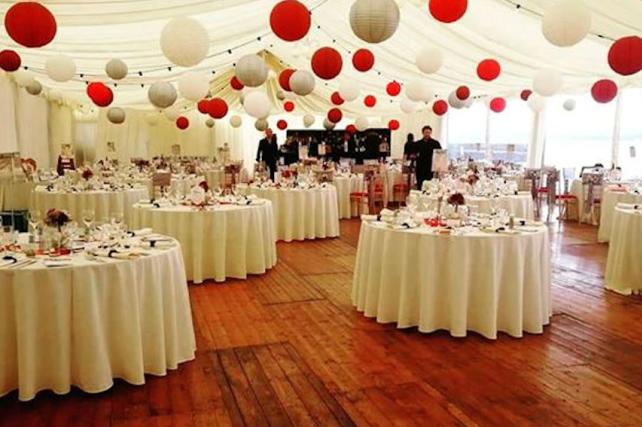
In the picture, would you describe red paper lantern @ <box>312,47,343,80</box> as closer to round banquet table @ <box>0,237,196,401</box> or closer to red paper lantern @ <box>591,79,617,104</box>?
round banquet table @ <box>0,237,196,401</box>

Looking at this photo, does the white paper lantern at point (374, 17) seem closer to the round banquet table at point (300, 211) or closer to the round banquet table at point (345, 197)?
the round banquet table at point (300, 211)

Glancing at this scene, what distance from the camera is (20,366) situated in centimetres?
363

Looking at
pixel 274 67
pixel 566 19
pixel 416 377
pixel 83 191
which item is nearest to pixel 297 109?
pixel 274 67

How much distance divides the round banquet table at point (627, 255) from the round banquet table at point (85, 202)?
6501 mm

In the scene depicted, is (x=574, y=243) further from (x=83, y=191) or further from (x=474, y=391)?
(x=83, y=191)

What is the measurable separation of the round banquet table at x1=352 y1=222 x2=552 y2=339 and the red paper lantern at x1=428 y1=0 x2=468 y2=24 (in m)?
1.77

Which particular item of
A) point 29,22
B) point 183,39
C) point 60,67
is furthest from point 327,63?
point 60,67

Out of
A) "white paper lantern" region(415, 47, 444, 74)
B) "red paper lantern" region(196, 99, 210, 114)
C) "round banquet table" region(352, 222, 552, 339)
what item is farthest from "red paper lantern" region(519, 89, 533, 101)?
"round banquet table" region(352, 222, 552, 339)

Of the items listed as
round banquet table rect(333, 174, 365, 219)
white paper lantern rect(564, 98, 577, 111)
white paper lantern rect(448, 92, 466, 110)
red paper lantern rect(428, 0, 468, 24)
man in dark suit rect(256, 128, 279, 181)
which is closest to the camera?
red paper lantern rect(428, 0, 468, 24)

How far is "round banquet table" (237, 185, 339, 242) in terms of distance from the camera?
31.1ft

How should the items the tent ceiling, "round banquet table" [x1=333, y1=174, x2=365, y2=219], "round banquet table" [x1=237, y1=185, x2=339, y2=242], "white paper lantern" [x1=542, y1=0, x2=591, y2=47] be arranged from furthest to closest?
1. "round banquet table" [x1=333, y1=174, x2=365, y2=219]
2. "round banquet table" [x1=237, y1=185, x2=339, y2=242]
3. the tent ceiling
4. "white paper lantern" [x1=542, y1=0, x2=591, y2=47]

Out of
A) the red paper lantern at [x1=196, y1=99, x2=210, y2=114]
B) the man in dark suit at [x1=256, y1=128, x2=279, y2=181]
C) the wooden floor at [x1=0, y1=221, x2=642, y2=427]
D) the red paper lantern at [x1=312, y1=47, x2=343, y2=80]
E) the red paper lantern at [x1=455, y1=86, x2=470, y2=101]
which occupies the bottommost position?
the wooden floor at [x1=0, y1=221, x2=642, y2=427]

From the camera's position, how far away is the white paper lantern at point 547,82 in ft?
29.9

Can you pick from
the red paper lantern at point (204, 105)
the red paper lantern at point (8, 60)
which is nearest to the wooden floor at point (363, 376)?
the red paper lantern at point (8, 60)
